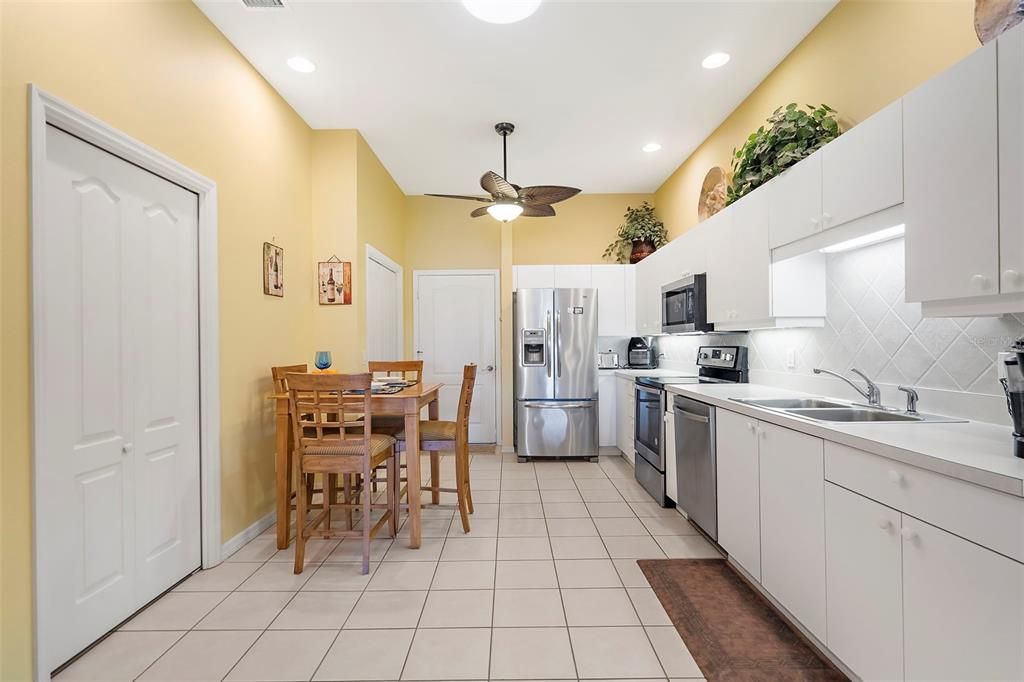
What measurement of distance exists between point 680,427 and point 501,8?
2.51m

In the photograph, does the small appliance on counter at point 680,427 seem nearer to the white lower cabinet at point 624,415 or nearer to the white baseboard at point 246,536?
the white lower cabinet at point 624,415

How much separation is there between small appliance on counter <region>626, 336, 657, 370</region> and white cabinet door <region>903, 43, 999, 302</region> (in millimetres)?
3508

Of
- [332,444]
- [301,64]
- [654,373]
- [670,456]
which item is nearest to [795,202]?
[670,456]

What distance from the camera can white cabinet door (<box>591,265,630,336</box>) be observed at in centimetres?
497

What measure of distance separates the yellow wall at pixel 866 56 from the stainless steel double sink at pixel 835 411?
1.37 meters

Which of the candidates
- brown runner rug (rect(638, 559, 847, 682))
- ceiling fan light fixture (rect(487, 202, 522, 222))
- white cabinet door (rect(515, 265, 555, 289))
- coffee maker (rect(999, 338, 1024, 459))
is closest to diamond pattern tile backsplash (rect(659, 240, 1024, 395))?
coffee maker (rect(999, 338, 1024, 459))

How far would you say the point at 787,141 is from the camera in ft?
7.78

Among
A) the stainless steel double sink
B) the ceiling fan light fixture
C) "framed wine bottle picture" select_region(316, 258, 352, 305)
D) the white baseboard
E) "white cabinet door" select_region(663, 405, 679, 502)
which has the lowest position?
the white baseboard

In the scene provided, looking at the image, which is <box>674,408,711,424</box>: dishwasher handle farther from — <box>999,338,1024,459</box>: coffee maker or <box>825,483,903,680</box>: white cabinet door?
<box>999,338,1024,459</box>: coffee maker

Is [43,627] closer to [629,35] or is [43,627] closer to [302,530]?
[302,530]

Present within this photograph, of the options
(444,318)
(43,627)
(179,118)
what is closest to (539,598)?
(43,627)

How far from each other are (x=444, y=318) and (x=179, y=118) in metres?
3.47

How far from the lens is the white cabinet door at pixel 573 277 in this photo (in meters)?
4.95

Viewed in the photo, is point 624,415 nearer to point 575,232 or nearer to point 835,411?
point 575,232
